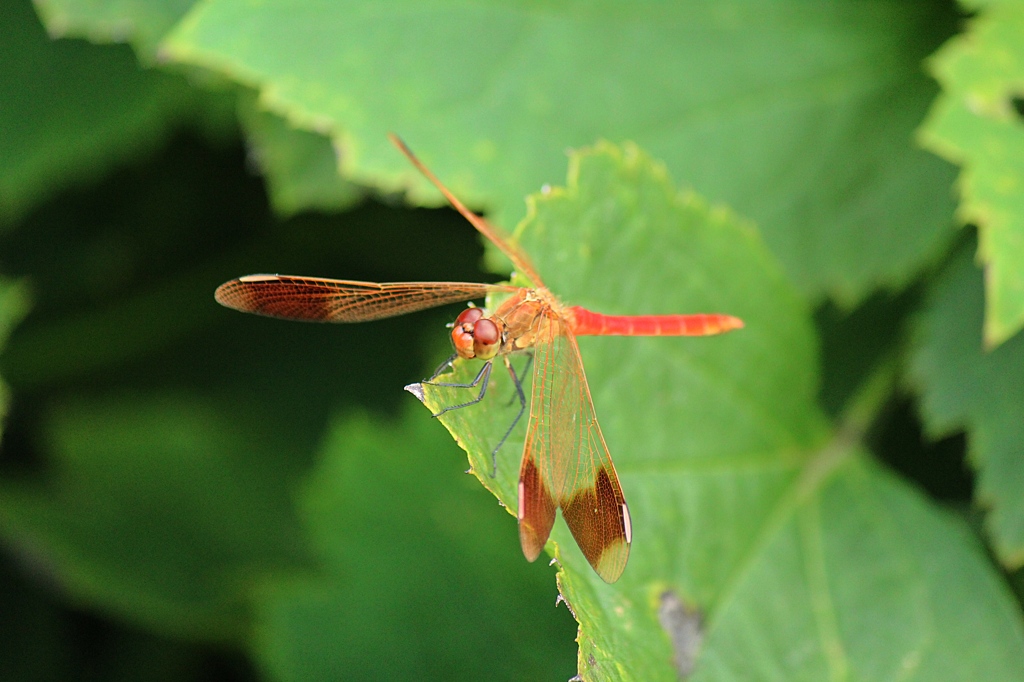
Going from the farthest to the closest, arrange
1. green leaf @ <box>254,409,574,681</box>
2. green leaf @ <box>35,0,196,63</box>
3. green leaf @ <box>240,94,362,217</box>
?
green leaf @ <box>254,409,574,681</box>
green leaf @ <box>240,94,362,217</box>
green leaf @ <box>35,0,196,63</box>

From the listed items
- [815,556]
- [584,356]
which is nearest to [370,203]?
[584,356]

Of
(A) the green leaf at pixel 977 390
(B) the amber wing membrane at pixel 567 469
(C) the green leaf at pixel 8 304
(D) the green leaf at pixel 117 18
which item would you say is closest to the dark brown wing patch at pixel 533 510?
(B) the amber wing membrane at pixel 567 469

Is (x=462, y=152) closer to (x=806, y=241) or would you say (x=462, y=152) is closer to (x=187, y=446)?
(x=806, y=241)

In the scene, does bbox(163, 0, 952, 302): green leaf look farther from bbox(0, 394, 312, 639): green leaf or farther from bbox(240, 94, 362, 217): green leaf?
bbox(0, 394, 312, 639): green leaf

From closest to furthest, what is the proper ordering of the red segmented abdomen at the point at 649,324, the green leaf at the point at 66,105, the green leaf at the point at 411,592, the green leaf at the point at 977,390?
1. the red segmented abdomen at the point at 649,324
2. the green leaf at the point at 977,390
3. the green leaf at the point at 411,592
4. the green leaf at the point at 66,105

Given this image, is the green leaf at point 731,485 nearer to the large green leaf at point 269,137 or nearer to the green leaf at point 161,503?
the large green leaf at point 269,137

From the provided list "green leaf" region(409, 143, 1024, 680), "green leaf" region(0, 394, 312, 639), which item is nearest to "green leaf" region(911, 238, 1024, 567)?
"green leaf" region(409, 143, 1024, 680)

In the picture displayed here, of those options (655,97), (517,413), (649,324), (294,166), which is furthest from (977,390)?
(294,166)
